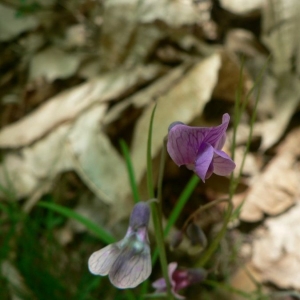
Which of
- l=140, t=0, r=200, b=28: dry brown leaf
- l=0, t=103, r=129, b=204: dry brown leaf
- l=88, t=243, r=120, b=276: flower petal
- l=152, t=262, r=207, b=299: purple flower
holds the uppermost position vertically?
l=88, t=243, r=120, b=276: flower petal

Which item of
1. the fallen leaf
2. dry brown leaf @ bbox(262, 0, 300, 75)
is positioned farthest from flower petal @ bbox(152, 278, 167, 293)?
the fallen leaf

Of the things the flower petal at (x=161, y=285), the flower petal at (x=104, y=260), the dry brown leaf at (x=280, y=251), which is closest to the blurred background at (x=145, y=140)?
the dry brown leaf at (x=280, y=251)

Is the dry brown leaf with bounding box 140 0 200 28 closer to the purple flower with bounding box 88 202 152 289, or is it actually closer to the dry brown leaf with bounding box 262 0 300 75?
the dry brown leaf with bounding box 262 0 300 75

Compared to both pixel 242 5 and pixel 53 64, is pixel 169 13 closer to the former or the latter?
pixel 242 5

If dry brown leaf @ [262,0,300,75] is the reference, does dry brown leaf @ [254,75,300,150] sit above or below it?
below

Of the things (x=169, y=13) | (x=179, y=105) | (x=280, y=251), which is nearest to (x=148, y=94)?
(x=179, y=105)

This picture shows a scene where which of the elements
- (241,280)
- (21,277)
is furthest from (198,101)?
(21,277)
